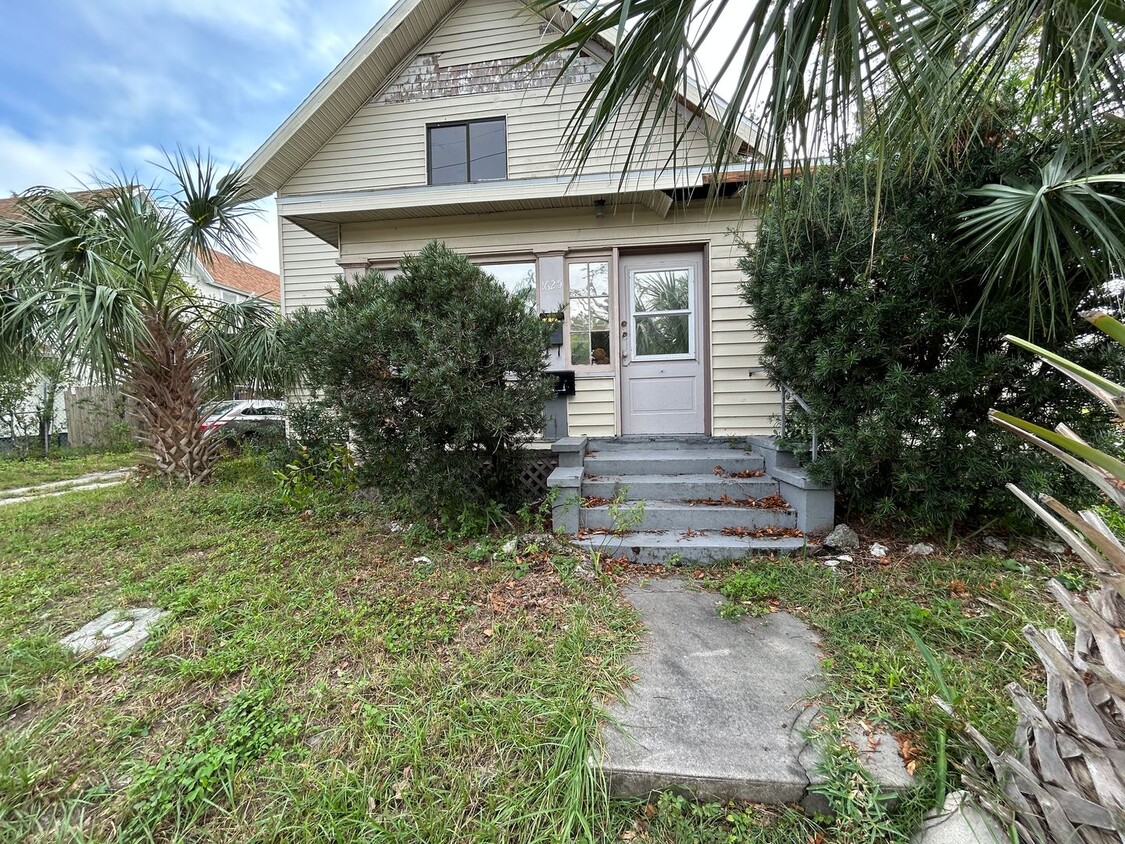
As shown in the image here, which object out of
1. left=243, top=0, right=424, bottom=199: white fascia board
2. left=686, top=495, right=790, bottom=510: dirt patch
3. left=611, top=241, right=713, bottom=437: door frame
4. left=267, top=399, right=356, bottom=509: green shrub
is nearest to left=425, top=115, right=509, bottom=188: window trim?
Answer: left=243, top=0, right=424, bottom=199: white fascia board

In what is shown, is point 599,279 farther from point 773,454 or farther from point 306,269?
point 306,269

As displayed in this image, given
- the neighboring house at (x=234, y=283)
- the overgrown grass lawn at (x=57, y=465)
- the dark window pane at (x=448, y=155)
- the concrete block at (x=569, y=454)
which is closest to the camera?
the concrete block at (x=569, y=454)

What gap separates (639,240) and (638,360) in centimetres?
140

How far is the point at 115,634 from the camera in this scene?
2.44m

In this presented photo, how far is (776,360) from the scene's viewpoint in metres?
3.79

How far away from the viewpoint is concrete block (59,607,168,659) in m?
2.29

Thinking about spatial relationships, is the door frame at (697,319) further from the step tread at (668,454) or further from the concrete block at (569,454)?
the concrete block at (569,454)

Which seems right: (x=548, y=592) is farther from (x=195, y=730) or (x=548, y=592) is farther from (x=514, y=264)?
(x=514, y=264)

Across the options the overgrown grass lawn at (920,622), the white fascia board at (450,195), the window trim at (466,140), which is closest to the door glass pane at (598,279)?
the white fascia board at (450,195)

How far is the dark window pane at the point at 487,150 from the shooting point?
5703 millimetres

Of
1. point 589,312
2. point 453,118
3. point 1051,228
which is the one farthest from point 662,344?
point 453,118

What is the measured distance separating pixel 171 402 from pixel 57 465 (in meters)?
5.66

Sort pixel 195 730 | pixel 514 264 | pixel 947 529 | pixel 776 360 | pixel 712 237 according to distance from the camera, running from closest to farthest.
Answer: pixel 195 730
pixel 947 529
pixel 776 360
pixel 712 237
pixel 514 264

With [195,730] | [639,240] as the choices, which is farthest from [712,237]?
[195,730]
